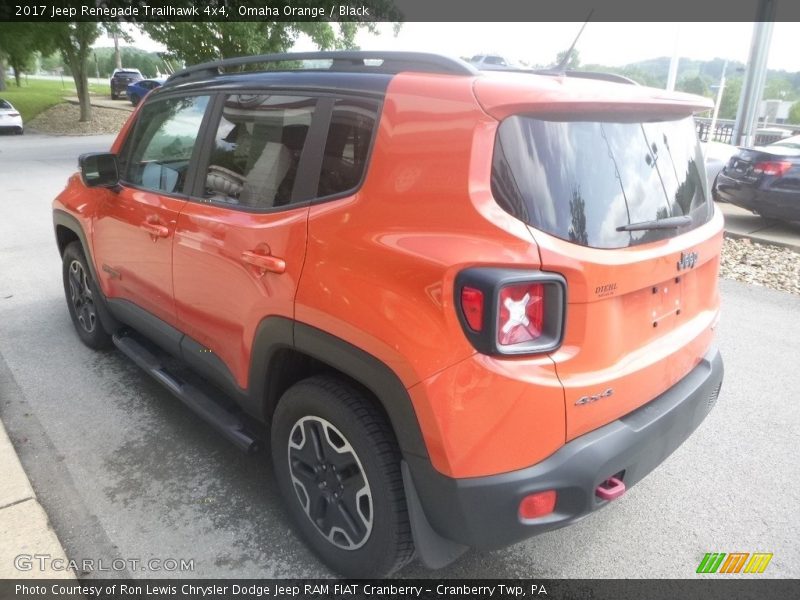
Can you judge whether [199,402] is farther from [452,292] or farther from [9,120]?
[9,120]

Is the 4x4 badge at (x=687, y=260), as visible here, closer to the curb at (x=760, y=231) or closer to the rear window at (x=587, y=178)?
the rear window at (x=587, y=178)

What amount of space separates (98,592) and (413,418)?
144 centimetres

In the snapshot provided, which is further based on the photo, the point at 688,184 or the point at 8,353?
the point at 8,353

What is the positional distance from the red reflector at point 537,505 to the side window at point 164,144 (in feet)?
7.34

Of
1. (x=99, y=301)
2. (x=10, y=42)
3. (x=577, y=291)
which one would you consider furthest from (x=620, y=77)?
(x=10, y=42)

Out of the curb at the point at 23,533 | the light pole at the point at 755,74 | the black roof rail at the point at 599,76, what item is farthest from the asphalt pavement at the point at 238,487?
the light pole at the point at 755,74

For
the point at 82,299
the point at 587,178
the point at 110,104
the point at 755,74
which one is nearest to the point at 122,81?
the point at 110,104

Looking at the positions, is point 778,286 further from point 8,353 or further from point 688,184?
point 8,353

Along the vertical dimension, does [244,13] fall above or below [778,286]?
above

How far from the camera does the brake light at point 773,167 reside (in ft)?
26.5

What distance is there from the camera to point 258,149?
2611mm

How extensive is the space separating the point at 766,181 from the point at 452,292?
8.18 metres

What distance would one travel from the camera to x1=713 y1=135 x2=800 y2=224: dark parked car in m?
8.04

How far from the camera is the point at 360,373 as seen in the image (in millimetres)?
1993
